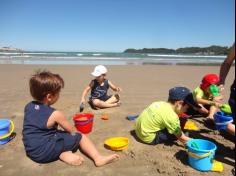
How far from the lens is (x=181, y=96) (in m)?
3.60

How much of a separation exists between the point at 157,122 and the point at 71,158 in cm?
131

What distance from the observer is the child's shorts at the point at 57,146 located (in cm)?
327

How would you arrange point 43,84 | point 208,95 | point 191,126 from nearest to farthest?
1. point 43,84
2. point 191,126
3. point 208,95

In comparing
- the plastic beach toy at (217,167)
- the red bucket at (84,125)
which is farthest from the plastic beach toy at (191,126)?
the red bucket at (84,125)

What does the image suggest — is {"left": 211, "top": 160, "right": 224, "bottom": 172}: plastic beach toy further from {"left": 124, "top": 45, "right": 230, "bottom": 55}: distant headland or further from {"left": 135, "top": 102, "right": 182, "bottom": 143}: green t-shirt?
{"left": 124, "top": 45, "right": 230, "bottom": 55}: distant headland

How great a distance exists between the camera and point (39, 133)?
327cm

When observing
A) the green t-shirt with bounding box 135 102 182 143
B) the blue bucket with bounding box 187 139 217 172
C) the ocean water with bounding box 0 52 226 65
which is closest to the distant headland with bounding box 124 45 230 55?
the ocean water with bounding box 0 52 226 65

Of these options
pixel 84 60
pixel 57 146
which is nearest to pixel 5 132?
pixel 57 146

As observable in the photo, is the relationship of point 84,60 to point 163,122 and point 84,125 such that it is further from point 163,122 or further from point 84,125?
point 163,122

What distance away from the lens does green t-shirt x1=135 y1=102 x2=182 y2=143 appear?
3.56 metres

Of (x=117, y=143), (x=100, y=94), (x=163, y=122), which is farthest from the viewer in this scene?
(x=100, y=94)

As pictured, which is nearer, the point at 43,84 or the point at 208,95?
the point at 43,84

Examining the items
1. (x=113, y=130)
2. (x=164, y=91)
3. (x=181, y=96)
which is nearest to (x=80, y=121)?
(x=113, y=130)

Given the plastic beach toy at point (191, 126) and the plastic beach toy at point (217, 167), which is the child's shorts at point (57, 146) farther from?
the plastic beach toy at point (191, 126)
